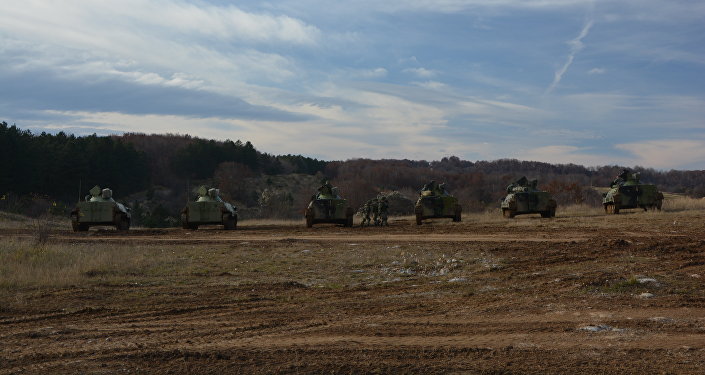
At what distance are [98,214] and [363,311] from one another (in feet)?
73.6

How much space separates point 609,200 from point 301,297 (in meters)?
26.0

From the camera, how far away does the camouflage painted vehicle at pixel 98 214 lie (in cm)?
2809

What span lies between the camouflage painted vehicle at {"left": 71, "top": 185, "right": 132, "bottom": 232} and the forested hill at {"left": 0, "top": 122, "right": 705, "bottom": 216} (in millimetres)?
14915

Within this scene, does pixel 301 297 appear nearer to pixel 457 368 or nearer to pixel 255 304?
pixel 255 304

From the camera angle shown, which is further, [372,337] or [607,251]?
[607,251]

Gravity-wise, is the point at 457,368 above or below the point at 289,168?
below

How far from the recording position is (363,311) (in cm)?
→ 847

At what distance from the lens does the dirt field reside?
19.8 feet

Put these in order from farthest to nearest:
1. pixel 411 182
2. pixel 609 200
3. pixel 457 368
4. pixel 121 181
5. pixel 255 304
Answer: pixel 411 182, pixel 121 181, pixel 609 200, pixel 255 304, pixel 457 368

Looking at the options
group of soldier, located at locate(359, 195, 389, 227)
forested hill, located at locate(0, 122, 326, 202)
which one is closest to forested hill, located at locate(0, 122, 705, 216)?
forested hill, located at locate(0, 122, 326, 202)

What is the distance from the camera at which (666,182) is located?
102438 millimetres

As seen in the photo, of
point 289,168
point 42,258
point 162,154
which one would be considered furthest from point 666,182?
point 42,258

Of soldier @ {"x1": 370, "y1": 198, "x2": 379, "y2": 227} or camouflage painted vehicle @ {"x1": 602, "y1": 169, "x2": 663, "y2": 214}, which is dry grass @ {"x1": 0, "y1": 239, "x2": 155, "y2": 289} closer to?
soldier @ {"x1": 370, "y1": 198, "x2": 379, "y2": 227}

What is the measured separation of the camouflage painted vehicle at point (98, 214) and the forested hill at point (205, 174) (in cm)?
1491
